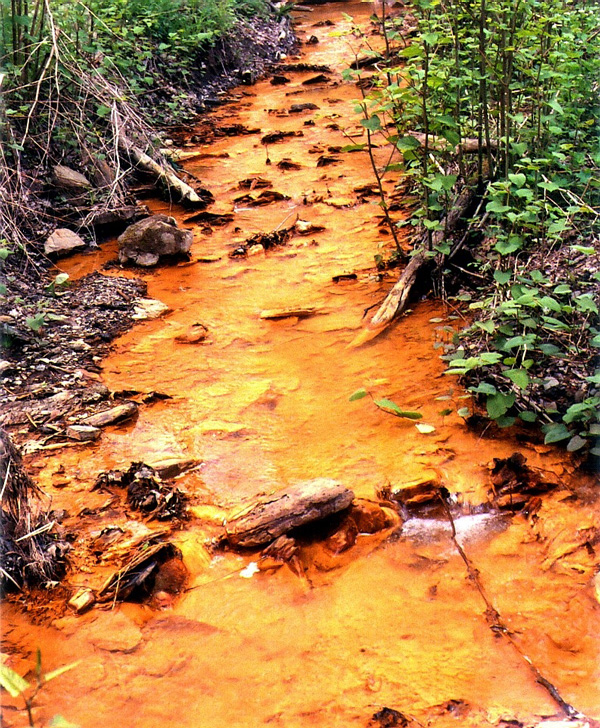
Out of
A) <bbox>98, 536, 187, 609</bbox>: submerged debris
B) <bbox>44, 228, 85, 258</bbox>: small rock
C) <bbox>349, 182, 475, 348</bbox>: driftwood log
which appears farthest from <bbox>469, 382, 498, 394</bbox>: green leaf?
<bbox>44, 228, 85, 258</bbox>: small rock

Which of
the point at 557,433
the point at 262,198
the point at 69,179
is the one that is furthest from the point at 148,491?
the point at 262,198

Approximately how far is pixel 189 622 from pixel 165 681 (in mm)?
272

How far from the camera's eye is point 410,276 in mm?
4609

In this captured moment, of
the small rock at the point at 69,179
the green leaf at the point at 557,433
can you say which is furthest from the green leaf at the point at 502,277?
the small rock at the point at 69,179

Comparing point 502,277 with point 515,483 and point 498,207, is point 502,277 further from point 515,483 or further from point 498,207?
point 515,483

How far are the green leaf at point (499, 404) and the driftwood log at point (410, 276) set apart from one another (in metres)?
1.13

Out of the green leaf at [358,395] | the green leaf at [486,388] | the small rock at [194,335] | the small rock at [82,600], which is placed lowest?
the small rock at [82,600]

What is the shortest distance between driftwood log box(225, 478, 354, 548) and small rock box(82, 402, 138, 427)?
1.05 metres

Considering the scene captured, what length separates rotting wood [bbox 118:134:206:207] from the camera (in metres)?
6.48

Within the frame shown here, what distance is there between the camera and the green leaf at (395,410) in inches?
137

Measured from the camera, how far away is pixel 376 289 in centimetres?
488

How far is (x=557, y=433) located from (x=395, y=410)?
771 millimetres

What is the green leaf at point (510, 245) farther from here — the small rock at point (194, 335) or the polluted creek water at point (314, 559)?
the small rock at point (194, 335)

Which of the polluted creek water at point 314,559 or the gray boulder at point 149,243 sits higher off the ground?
the gray boulder at point 149,243
